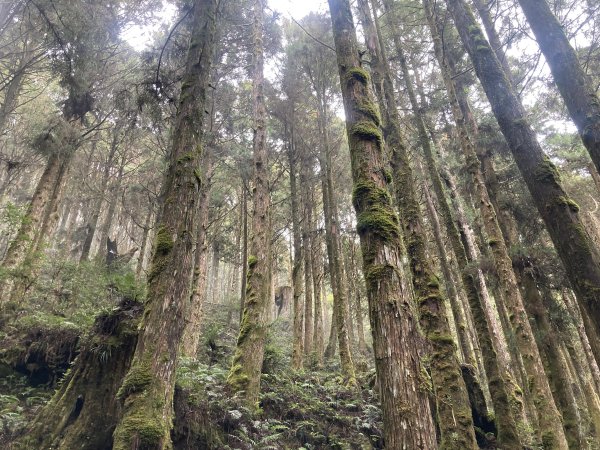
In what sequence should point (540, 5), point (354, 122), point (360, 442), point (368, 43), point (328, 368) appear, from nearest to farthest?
1. point (354, 122)
2. point (540, 5)
3. point (360, 442)
4. point (368, 43)
5. point (328, 368)

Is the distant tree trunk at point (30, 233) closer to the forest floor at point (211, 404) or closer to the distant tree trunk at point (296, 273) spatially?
the forest floor at point (211, 404)

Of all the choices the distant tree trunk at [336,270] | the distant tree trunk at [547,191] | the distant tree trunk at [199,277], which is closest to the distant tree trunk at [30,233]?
the distant tree trunk at [199,277]

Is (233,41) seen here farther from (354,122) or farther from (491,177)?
(354,122)

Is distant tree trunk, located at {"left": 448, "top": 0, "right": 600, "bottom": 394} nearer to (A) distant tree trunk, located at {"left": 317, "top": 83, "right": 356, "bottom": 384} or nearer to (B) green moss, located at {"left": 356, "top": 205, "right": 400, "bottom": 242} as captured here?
(B) green moss, located at {"left": 356, "top": 205, "right": 400, "bottom": 242}

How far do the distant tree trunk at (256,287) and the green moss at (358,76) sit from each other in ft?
16.1

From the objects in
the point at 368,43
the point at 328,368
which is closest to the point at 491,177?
the point at 368,43

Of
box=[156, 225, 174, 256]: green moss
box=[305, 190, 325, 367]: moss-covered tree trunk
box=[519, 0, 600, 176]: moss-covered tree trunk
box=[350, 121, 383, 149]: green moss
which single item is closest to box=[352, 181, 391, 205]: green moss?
box=[350, 121, 383, 149]: green moss

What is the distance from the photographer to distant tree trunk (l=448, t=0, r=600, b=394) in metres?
3.69

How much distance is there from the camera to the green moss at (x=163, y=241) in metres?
4.50

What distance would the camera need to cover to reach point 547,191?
13.8 feet

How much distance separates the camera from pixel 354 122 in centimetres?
407

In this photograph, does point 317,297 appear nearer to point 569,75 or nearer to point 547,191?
point 547,191

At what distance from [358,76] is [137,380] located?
Answer: 14.1 ft

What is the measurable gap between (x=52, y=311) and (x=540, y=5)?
42.8ft
